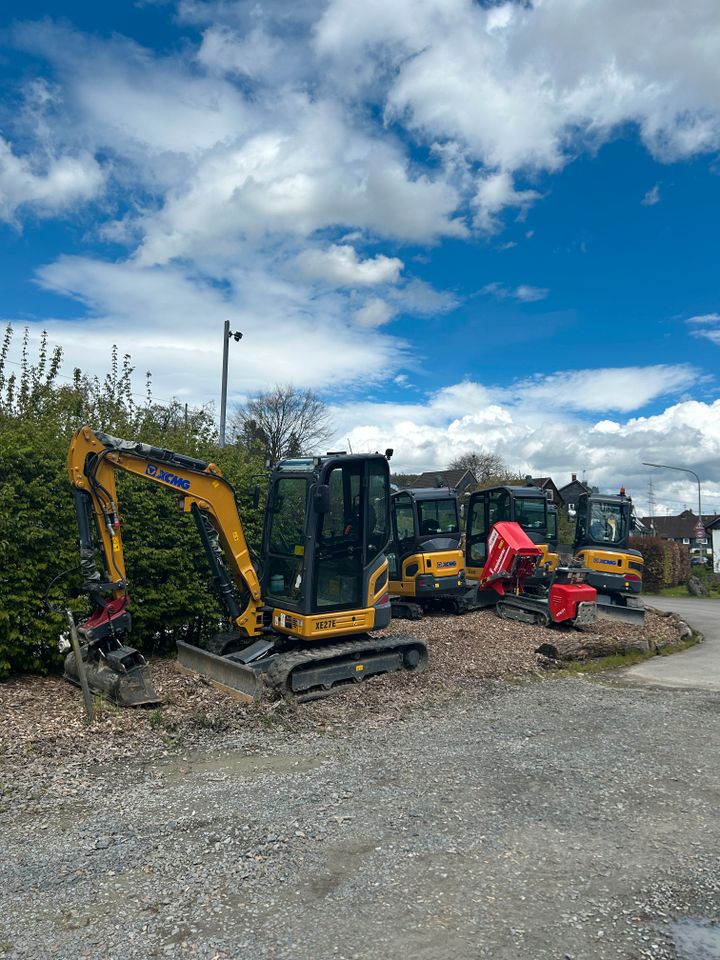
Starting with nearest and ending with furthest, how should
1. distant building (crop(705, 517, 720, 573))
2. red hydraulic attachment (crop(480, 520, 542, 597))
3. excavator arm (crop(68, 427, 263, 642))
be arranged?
excavator arm (crop(68, 427, 263, 642))
red hydraulic attachment (crop(480, 520, 542, 597))
distant building (crop(705, 517, 720, 573))

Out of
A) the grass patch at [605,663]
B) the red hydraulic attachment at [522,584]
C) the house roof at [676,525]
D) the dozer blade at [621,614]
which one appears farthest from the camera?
the house roof at [676,525]

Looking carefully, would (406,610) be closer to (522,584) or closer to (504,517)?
(522,584)

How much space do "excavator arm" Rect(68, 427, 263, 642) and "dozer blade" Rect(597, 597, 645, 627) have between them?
864 centimetres

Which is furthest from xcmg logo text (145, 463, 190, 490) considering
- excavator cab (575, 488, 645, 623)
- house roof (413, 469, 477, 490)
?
house roof (413, 469, 477, 490)

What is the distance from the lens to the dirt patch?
6.87 meters

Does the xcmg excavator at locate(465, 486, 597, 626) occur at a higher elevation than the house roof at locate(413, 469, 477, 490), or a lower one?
lower

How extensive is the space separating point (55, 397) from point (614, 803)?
12.5 meters

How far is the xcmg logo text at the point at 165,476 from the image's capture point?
8.56m

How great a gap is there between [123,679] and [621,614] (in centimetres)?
1100

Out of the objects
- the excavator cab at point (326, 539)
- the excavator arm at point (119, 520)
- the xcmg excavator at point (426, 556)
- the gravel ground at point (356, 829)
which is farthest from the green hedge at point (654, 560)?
the excavator arm at point (119, 520)

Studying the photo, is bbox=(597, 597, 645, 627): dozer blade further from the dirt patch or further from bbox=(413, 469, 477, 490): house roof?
bbox=(413, 469, 477, 490): house roof

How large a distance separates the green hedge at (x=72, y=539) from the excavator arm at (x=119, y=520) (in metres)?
0.84

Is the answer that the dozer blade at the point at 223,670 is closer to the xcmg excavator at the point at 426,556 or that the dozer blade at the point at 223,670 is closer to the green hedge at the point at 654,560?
the xcmg excavator at the point at 426,556

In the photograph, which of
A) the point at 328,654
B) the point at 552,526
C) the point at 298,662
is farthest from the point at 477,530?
the point at 298,662
